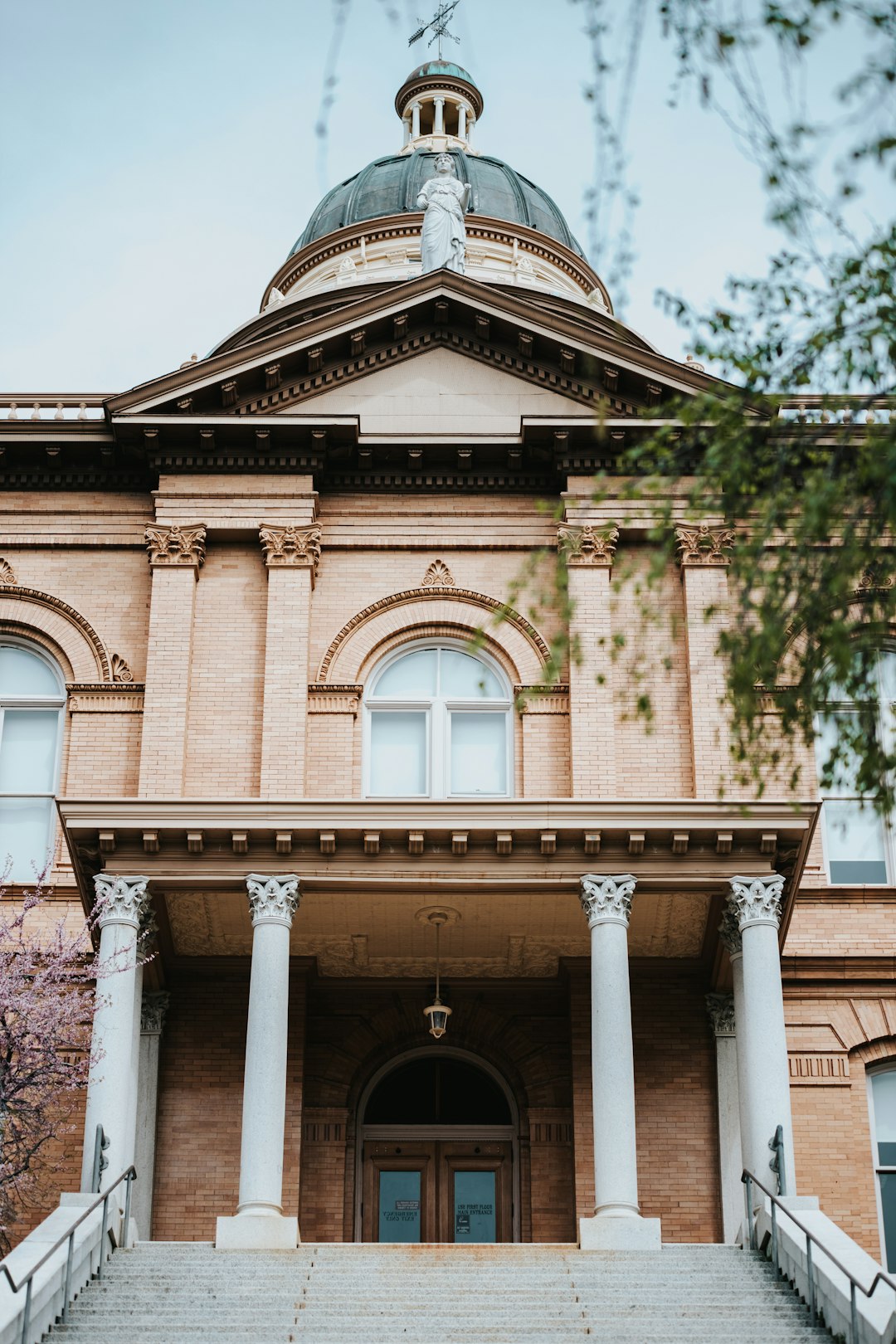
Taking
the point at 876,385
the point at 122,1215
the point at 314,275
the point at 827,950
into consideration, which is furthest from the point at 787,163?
the point at 314,275

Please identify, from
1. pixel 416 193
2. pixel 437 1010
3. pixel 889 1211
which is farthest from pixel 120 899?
pixel 416 193

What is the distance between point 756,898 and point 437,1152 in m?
5.49

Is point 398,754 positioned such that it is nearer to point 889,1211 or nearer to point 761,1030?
point 761,1030

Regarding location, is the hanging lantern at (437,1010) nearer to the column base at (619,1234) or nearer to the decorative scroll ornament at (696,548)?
the column base at (619,1234)

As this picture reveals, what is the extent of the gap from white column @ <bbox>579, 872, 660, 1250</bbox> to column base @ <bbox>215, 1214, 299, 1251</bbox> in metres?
2.75

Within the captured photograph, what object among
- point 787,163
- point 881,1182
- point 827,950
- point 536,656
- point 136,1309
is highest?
point 536,656

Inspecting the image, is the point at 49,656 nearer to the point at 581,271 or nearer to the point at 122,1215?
the point at 122,1215

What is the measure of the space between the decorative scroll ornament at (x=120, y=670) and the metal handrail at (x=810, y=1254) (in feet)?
32.9

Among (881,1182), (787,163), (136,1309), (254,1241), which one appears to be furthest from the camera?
(881,1182)

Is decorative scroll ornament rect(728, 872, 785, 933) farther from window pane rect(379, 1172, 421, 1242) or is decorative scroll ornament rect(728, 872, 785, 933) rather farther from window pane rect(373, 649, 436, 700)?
window pane rect(373, 649, 436, 700)

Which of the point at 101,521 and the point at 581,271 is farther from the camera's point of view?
the point at 581,271

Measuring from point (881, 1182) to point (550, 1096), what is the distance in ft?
12.6

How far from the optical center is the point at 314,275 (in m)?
39.8

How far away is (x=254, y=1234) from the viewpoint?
18172 mm
